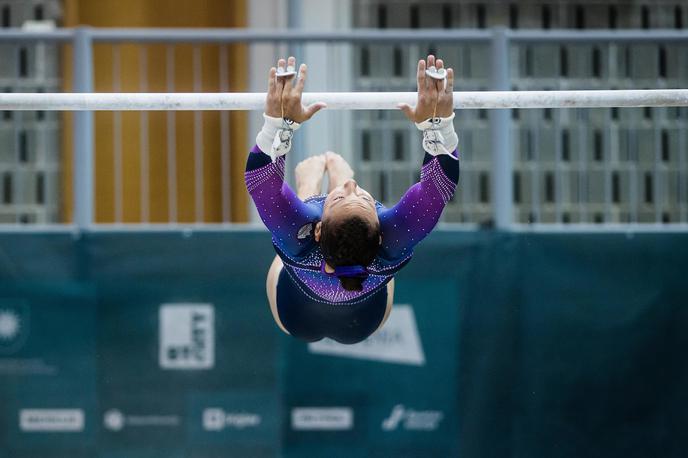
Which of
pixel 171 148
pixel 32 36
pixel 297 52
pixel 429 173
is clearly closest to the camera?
pixel 429 173

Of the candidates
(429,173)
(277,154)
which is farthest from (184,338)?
(429,173)

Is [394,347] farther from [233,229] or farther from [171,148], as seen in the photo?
[171,148]

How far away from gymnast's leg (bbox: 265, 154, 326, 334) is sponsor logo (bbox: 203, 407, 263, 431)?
145 cm

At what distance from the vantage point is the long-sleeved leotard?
11.8ft

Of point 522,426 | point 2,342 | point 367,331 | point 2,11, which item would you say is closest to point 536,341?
point 522,426

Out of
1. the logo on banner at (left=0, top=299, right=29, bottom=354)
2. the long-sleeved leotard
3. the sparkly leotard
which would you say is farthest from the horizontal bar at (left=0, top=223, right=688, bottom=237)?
the long-sleeved leotard

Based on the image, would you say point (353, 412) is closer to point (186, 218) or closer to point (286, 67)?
point (186, 218)

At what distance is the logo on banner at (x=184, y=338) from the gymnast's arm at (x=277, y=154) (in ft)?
7.26

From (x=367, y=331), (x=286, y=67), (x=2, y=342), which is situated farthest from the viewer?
(x=2, y=342)

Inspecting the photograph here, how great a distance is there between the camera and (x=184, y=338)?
5.76 meters

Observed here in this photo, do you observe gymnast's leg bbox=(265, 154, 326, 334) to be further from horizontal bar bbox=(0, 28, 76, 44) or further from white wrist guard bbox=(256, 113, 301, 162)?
horizontal bar bbox=(0, 28, 76, 44)

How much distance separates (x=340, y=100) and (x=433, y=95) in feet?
1.40

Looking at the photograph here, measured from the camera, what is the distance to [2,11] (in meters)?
7.18

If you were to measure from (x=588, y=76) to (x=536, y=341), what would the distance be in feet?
6.54
